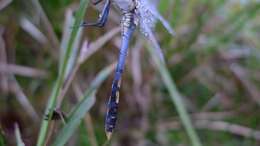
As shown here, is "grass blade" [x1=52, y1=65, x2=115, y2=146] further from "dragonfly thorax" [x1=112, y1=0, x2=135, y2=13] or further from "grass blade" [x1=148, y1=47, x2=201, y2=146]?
"grass blade" [x1=148, y1=47, x2=201, y2=146]

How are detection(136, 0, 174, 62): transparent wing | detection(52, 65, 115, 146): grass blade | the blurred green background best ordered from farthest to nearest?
the blurred green background → detection(136, 0, 174, 62): transparent wing → detection(52, 65, 115, 146): grass blade

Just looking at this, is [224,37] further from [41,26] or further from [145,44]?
[41,26]

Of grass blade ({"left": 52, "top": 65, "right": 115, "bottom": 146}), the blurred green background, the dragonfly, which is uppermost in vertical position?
the blurred green background

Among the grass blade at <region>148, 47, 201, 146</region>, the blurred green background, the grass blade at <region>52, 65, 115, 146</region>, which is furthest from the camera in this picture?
the blurred green background

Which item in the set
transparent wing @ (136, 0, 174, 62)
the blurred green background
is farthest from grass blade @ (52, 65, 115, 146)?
the blurred green background

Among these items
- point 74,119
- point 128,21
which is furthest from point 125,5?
point 74,119

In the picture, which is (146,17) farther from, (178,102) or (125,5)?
(178,102)

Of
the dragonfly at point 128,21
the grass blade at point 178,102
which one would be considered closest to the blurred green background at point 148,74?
the grass blade at point 178,102
